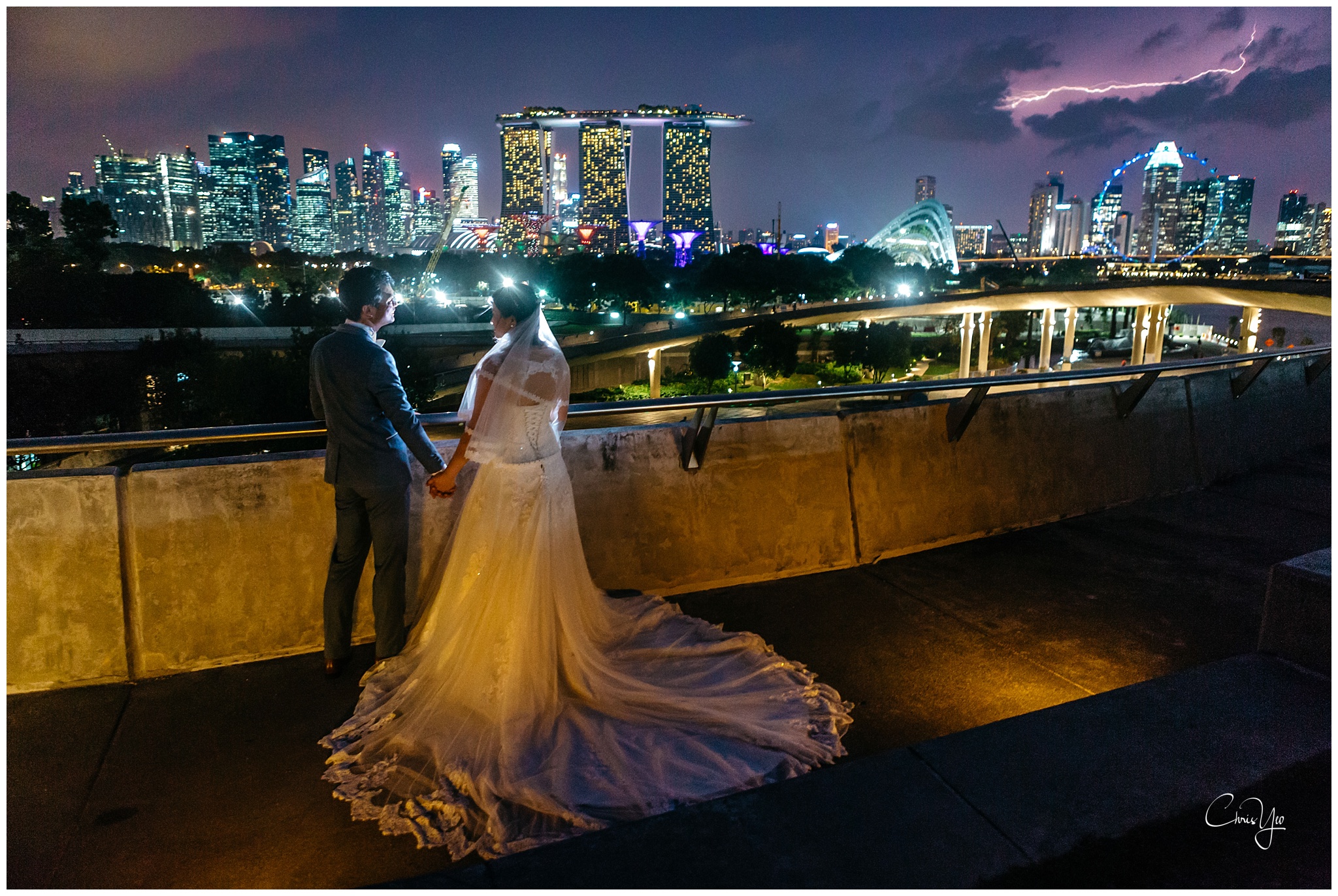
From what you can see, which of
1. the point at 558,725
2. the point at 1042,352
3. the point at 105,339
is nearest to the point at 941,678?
the point at 558,725

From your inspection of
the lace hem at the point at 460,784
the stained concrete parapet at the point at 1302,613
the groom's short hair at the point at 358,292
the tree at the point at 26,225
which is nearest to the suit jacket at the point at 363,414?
the groom's short hair at the point at 358,292

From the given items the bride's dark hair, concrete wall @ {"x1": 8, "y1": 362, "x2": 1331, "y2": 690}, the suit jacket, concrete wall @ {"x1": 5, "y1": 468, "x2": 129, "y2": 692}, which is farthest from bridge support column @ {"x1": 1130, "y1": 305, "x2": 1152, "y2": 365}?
concrete wall @ {"x1": 5, "y1": 468, "x2": 129, "y2": 692}

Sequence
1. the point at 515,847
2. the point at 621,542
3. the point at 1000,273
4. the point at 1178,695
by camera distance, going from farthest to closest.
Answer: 1. the point at 1000,273
2. the point at 621,542
3. the point at 1178,695
4. the point at 515,847

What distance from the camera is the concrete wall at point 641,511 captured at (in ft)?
14.0

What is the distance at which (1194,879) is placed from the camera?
8.32ft

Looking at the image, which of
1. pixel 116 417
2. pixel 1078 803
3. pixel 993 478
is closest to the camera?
pixel 1078 803

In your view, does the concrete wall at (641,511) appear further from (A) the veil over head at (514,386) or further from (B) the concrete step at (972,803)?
(B) the concrete step at (972,803)

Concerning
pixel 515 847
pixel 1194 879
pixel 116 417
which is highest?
pixel 1194 879

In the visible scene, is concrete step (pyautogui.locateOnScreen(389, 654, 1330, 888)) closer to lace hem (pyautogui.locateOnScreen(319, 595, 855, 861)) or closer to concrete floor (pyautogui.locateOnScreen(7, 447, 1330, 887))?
lace hem (pyautogui.locateOnScreen(319, 595, 855, 861))

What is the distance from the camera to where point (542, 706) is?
3.99m

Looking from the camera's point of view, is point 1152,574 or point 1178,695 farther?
point 1152,574

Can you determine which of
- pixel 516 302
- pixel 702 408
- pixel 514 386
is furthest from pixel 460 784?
pixel 702 408

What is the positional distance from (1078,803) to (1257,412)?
8.97m

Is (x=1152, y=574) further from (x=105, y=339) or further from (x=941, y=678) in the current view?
(x=105, y=339)
